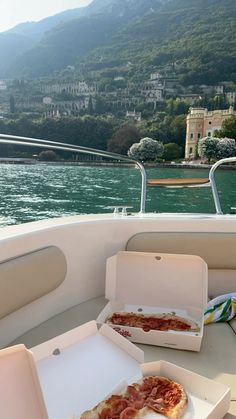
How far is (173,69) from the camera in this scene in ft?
176

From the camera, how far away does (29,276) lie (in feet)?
4.11

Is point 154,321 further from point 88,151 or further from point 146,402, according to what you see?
point 88,151

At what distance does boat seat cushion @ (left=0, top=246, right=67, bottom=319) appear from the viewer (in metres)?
1.17

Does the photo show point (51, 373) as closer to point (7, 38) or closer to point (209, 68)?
point (209, 68)

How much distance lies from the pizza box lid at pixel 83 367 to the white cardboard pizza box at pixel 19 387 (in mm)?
183

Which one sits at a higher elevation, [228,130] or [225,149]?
[228,130]

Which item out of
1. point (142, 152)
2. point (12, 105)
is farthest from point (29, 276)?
point (12, 105)

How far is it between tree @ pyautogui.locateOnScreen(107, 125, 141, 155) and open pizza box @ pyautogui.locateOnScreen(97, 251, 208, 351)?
1062 inches

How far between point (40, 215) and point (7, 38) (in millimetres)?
85165

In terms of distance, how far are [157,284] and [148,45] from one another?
67.4 m

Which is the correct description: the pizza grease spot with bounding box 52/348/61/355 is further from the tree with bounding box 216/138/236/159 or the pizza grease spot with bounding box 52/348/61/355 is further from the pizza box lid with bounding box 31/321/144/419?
the tree with bounding box 216/138/236/159

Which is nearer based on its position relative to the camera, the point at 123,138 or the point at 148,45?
the point at 123,138

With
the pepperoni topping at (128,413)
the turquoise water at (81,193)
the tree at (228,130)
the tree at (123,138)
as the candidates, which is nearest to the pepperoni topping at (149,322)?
the pepperoni topping at (128,413)

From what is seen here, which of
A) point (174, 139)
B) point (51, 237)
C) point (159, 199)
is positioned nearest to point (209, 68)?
point (174, 139)
